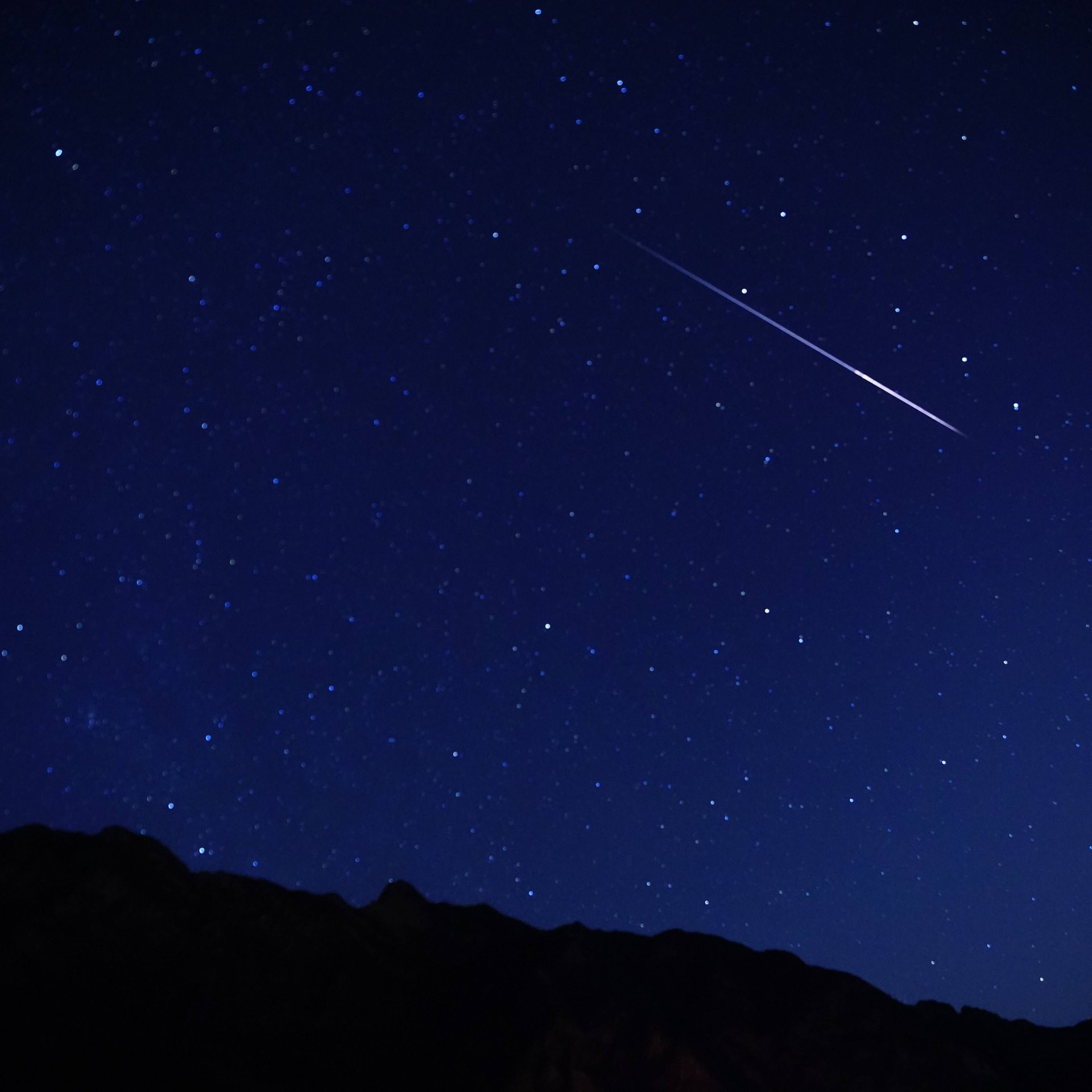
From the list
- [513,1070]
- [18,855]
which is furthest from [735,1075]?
[18,855]

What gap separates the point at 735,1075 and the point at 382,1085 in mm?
9212

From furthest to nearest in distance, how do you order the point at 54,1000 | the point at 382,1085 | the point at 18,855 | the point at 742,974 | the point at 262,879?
1. the point at 742,974
2. the point at 262,879
3. the point at 18,855
4. the point at 382,1085
5. the point at 54,1000

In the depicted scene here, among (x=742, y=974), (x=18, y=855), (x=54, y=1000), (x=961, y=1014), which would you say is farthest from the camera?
(x=961, y=1014)

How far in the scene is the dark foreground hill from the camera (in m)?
17.5

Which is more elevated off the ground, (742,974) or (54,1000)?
(54,1000)

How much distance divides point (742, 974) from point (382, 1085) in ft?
40.1

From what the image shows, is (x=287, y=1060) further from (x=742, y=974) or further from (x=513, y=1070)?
(x=742, y=974)

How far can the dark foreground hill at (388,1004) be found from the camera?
57.6 feet

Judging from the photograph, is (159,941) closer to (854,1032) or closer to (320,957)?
(320,957)

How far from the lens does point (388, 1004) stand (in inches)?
841

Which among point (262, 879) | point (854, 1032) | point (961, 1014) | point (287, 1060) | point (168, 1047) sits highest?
point (168, 1047)

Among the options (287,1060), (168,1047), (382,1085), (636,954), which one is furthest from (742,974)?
(168,1047)

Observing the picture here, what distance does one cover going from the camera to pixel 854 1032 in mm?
23141

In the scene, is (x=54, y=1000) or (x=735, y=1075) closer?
(x=54, y=1000)
